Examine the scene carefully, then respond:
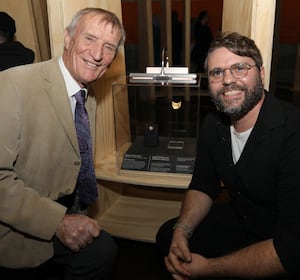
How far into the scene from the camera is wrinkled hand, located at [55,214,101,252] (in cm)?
139

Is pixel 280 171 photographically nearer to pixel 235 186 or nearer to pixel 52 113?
pixel 235 186

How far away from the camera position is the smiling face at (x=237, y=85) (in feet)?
4.64

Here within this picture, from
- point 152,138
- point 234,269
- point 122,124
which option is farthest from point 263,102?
point 122,124

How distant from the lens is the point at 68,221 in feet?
4.59

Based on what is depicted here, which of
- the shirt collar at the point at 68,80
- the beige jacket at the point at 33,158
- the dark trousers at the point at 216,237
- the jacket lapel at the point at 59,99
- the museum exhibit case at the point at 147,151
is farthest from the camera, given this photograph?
the museum exhibit case at the point at 147,151

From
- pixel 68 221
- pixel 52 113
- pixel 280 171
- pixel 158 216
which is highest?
pixel 52 113

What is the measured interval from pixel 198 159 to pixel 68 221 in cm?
66

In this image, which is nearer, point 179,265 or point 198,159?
point 179,265

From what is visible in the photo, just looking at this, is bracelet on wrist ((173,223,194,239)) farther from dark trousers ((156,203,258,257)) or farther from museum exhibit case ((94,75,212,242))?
museum exhibit case ((94,75,212,242))

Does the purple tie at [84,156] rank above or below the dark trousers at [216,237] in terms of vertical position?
above

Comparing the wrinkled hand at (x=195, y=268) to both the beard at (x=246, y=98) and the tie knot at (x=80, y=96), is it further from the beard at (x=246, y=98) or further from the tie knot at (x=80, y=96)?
the tie knot at (x=80, y=96)

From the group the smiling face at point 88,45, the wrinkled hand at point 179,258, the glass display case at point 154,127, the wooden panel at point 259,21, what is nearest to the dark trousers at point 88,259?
the wrinkled hand at point 179,258

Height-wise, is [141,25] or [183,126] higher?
[141,25]

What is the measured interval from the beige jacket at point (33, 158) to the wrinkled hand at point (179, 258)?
48cm
